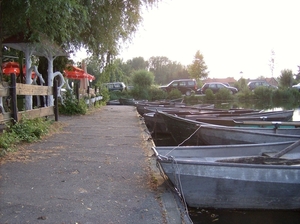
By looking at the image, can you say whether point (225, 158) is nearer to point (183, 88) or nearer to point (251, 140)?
point (251, 140)

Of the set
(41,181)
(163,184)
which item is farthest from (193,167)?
(41,181)

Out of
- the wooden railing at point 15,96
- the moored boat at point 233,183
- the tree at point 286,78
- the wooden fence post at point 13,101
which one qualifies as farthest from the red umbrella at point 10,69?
the tree at point 286,78

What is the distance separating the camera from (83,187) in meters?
4.42

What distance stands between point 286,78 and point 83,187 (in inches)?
1770

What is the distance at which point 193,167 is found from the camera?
4.46 meters

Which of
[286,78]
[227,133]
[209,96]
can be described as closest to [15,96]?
[227,133]

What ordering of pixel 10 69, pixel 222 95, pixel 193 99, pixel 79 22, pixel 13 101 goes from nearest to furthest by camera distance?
pixel 13 101 < pixel 79 22 < pixel 10 69 < pixel 193 99 < pixel 222 95

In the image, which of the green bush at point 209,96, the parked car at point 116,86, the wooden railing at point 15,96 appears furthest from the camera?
the parked car at point 116,86

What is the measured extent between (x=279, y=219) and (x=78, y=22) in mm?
8000

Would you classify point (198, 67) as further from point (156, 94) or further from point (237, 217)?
point (237, 217)

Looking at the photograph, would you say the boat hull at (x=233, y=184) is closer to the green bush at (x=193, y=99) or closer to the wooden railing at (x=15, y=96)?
the wooden railing at (x=15, y=96)

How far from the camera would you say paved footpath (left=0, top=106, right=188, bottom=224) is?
3.57 m

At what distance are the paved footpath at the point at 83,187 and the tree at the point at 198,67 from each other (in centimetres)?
4780

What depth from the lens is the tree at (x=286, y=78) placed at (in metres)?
44.2
